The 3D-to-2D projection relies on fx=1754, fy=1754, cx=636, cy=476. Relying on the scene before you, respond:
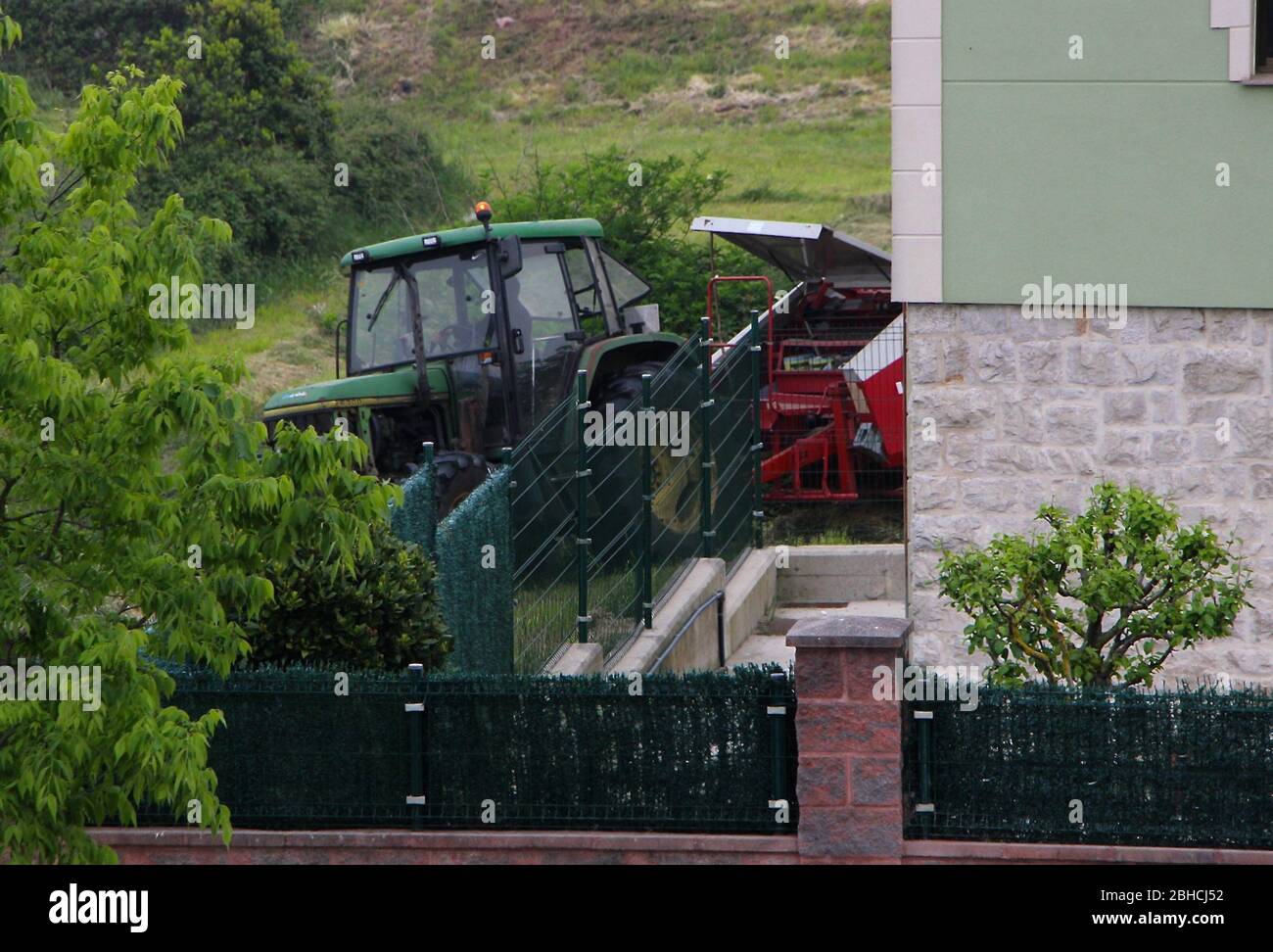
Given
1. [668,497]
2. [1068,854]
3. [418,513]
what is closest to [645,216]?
[668,497]

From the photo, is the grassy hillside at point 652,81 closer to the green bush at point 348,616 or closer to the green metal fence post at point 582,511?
the green metal fence post at point 582,511

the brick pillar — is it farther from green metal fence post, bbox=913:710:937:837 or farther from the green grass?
the green grass

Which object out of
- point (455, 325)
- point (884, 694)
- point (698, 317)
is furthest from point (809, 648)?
point (698, 317)

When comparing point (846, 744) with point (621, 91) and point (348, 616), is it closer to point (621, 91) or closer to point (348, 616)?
point (348, 616)

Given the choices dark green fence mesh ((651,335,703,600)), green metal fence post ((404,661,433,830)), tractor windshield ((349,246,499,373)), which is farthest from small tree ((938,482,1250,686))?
tractor windshield ((349,246,499,373))

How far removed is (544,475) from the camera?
11.3 meters

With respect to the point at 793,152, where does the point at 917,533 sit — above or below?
below

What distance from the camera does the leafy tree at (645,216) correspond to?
910 inches

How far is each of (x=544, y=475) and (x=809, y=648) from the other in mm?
3683

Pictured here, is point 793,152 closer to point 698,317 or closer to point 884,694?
point 698,317

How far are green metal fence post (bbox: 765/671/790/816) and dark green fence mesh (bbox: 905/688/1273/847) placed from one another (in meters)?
0.57

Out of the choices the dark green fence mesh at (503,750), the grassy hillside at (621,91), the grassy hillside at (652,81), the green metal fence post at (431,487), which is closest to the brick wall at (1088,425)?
the dark green fence mesh at (503,750)

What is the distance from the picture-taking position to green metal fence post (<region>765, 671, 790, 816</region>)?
27.0ft

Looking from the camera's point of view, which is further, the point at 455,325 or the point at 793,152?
the point at 793,152
